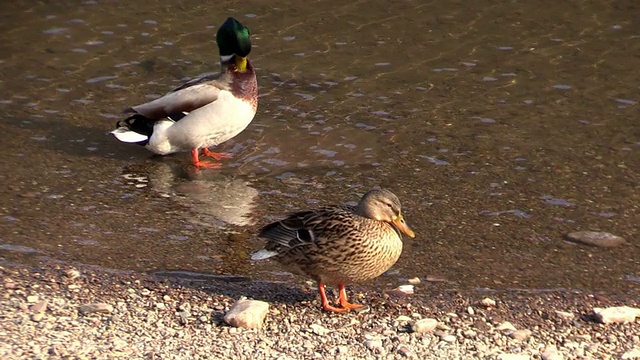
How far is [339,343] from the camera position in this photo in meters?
5.72

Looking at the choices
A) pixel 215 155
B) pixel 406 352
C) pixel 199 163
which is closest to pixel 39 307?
pixel 406 352

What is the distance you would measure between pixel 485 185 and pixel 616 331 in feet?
7.62

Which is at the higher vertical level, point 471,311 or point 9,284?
point 9,284

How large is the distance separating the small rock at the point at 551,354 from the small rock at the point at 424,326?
571mm

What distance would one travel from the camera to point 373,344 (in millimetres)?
5668

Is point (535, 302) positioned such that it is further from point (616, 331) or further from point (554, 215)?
point (554, 215)

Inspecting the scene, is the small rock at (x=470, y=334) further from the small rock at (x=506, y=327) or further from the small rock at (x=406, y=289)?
the small rock at (x=406, y=289)

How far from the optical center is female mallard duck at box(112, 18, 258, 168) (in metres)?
8.73

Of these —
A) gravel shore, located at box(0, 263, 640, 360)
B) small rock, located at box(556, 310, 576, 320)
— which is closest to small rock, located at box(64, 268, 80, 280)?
gravel shore, located at box(0, 263, 640, 360)

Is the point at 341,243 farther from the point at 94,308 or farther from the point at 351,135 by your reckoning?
the point at 351,135

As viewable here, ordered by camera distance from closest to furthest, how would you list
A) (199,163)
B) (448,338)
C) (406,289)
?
(448,338)
(406,289)
(199,163)

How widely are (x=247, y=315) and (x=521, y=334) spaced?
4.57ft

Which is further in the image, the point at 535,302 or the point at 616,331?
the point at 535,302

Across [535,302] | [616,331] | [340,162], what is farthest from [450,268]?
[340,162]
